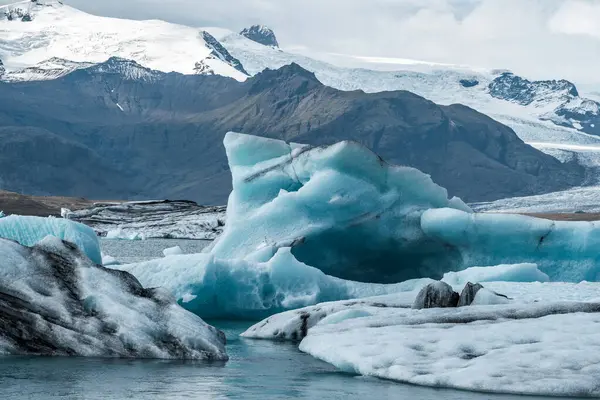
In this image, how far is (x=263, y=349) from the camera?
690 inches

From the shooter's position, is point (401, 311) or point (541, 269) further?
point (541, 269)

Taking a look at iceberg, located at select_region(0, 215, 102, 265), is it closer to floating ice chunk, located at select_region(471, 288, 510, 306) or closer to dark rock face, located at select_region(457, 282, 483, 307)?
dark rock face, located at select_region(457, 282, 483, 307)

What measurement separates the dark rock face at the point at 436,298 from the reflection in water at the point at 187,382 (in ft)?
11.1

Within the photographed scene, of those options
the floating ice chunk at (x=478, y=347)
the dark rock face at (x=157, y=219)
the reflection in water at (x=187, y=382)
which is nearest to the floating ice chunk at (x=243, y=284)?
the floating ice chunk at (x=478, y=347)

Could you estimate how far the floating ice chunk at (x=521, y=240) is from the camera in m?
26.2

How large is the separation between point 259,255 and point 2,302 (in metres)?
10.6

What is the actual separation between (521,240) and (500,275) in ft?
10.7

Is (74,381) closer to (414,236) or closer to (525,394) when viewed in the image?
(525,394)

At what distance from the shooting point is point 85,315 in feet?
49.1

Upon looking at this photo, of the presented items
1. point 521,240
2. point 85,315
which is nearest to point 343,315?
point 85,315

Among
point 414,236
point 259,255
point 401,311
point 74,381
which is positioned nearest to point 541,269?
point 414,236

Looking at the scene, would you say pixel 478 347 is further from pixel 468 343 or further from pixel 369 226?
pixel 369 226

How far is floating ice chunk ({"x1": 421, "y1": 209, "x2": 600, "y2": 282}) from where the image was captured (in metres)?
26.2

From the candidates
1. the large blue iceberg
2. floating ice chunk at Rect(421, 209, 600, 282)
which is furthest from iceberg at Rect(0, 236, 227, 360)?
floating ice chunk at Rect(421, 209, 600, 282)
